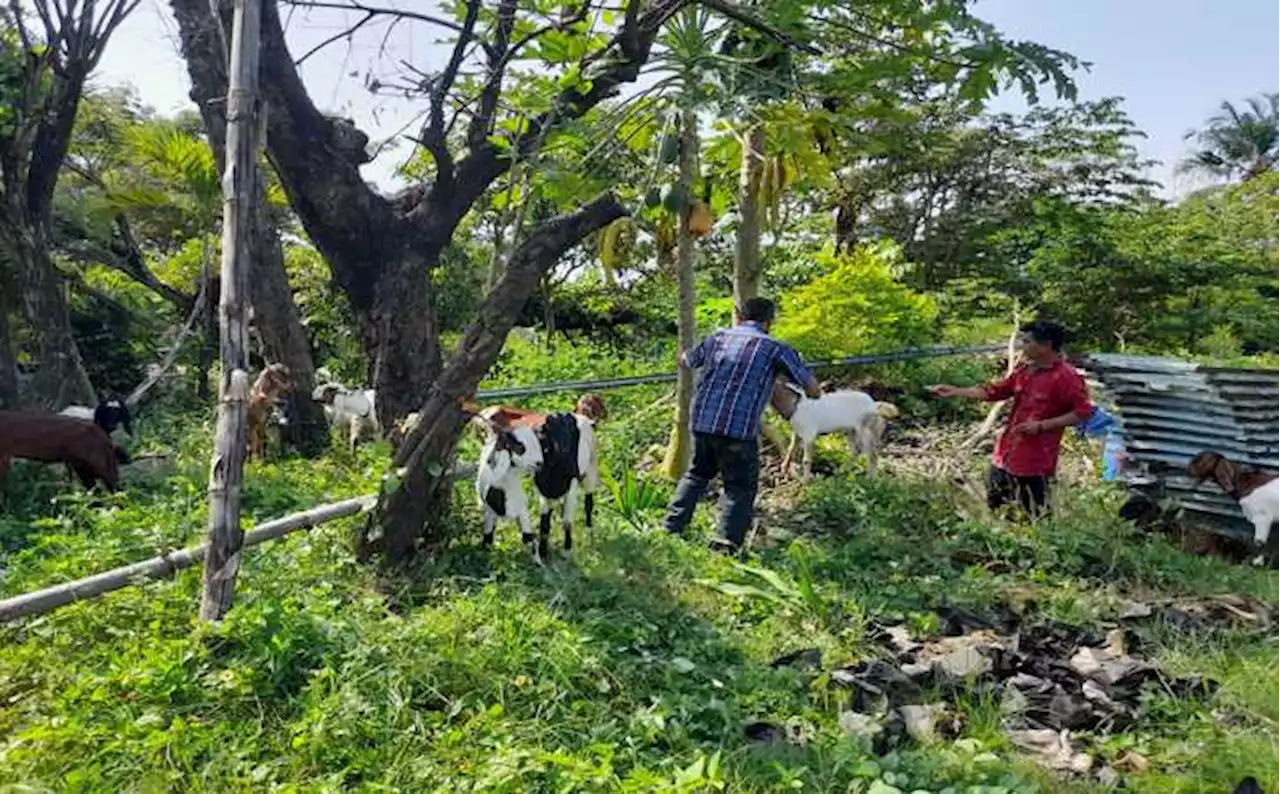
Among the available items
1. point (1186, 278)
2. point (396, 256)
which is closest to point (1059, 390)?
point (396, 256)

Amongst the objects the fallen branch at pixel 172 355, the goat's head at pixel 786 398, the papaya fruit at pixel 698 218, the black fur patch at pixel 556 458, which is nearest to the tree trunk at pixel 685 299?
the papaya fruit at pixel 698 218

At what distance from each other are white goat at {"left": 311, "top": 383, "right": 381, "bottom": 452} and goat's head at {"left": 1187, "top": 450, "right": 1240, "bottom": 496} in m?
6.10

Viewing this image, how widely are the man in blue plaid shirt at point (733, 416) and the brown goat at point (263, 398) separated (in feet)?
12.1

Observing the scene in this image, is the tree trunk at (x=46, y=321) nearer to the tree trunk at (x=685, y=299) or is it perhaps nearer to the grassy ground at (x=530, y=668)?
the grassy ground at (x=530, y=668)

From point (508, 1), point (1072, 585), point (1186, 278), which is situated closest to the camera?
point (1072, 585)

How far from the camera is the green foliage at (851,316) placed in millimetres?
9219

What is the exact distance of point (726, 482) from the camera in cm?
561

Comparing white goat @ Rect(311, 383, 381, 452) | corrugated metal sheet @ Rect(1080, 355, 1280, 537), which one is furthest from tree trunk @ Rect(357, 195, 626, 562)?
corrugated metal sheet @ Rect(1080, 355, 1280, 537)

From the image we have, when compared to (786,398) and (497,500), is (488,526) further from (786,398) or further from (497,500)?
(786,398)

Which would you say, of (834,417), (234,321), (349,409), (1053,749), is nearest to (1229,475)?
(834,417)

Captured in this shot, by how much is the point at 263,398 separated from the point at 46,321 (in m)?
2.95

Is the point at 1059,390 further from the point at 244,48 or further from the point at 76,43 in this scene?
the point at 76,43

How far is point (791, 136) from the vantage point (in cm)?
596

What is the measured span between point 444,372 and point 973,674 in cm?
271
